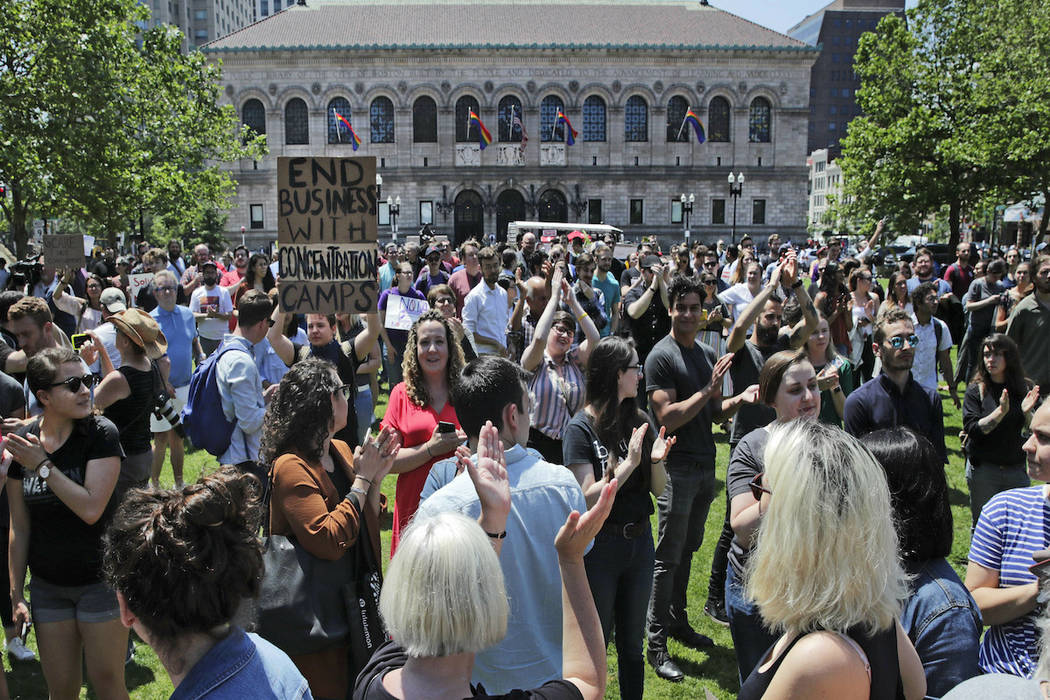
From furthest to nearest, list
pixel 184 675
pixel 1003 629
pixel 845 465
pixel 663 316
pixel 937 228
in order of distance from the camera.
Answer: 1. pixel 937 228
2. pixel 663 316
3. pixel 1003 629
4. pixel 845 465
5. pixel 184 675

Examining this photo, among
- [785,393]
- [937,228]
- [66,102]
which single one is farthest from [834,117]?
[785,393]

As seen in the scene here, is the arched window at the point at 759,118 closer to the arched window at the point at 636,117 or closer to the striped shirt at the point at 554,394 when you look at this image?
the arched window at the point at 636,117

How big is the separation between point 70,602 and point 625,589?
2.52 metres

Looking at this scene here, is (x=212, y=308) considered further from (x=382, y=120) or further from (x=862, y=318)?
(x=382, y=120)

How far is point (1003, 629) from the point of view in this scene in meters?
2.91

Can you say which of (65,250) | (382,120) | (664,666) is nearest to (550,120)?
(382,120)

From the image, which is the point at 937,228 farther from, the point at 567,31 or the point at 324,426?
the point at 324,426

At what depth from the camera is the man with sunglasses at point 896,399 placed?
16.7 feet

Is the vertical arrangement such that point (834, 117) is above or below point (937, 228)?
above

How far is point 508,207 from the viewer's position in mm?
57344

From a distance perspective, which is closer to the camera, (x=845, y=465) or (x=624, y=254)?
(x=845, y=465)

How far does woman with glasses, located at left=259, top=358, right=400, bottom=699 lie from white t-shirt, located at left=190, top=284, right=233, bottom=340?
7.40 metres

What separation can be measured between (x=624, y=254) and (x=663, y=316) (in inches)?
767

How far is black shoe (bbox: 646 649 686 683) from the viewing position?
4.73 meters
